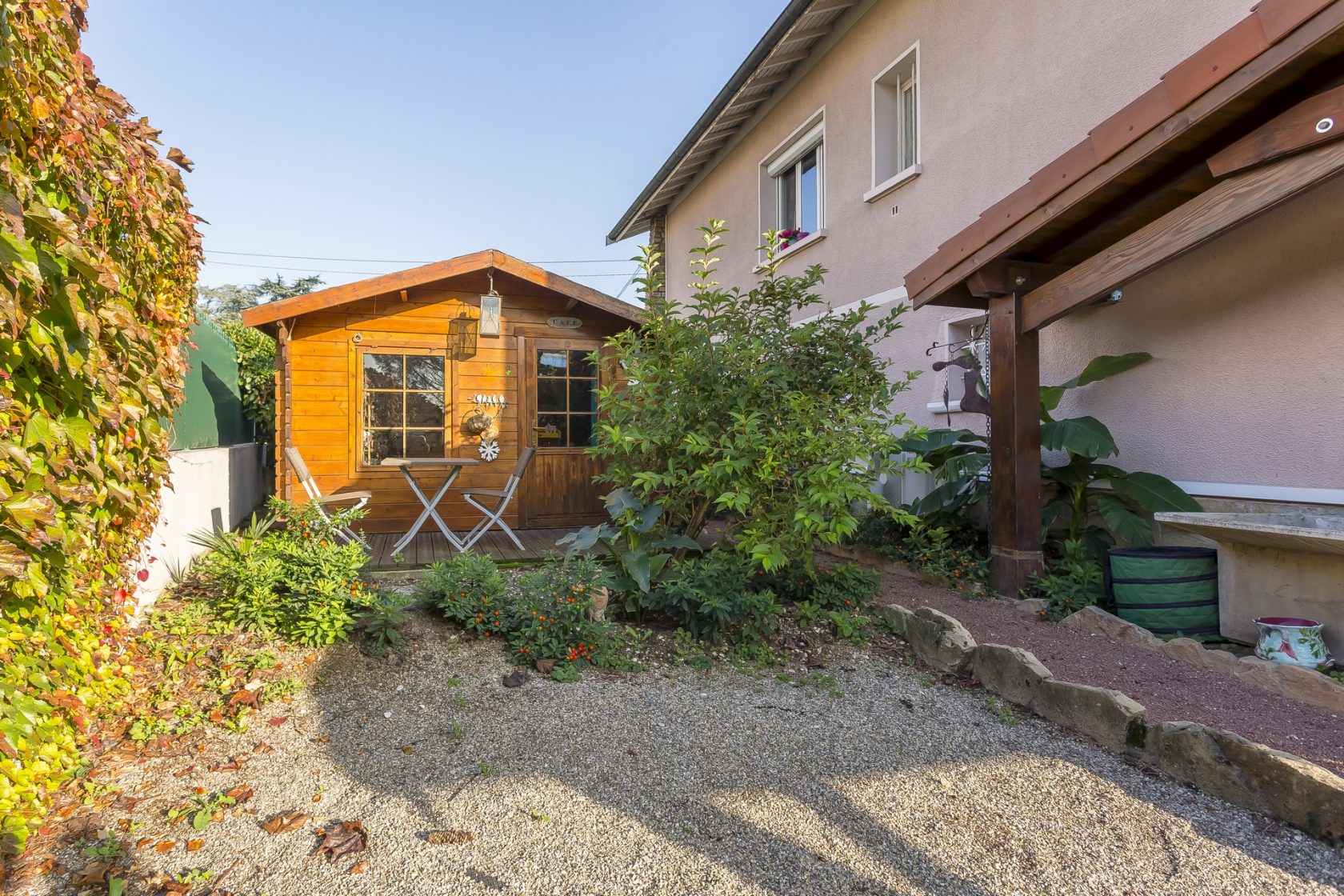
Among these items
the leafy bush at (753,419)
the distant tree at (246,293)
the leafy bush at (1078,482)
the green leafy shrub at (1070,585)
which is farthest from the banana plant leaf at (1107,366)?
the distant tree at (246,293)

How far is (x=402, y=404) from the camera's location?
7414mm

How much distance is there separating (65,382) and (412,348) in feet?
18.7

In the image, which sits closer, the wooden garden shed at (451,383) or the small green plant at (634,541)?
the small green plant at (634,541)

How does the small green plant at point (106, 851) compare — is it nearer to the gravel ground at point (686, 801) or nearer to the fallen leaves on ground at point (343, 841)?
the gravel ground at point (686, 801)

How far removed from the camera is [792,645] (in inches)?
159

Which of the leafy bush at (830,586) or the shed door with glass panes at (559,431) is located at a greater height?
the shed door with glass panes at (559,431)

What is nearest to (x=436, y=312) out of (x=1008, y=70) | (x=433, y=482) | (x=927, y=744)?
(x=433, y=482)

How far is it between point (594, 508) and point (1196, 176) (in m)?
5.88

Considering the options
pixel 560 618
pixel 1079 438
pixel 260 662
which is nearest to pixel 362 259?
pixel 260 662

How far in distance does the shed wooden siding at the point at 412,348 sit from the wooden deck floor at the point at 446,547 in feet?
0.95

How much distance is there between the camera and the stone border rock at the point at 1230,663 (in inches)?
127

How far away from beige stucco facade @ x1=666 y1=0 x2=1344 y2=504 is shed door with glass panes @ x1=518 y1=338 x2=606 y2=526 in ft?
10.9

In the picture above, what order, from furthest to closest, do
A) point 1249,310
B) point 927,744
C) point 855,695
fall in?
point 1249,310 → point 855,695 → point 927,744

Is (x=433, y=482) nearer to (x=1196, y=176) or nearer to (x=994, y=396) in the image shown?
(x=994, y=396)
